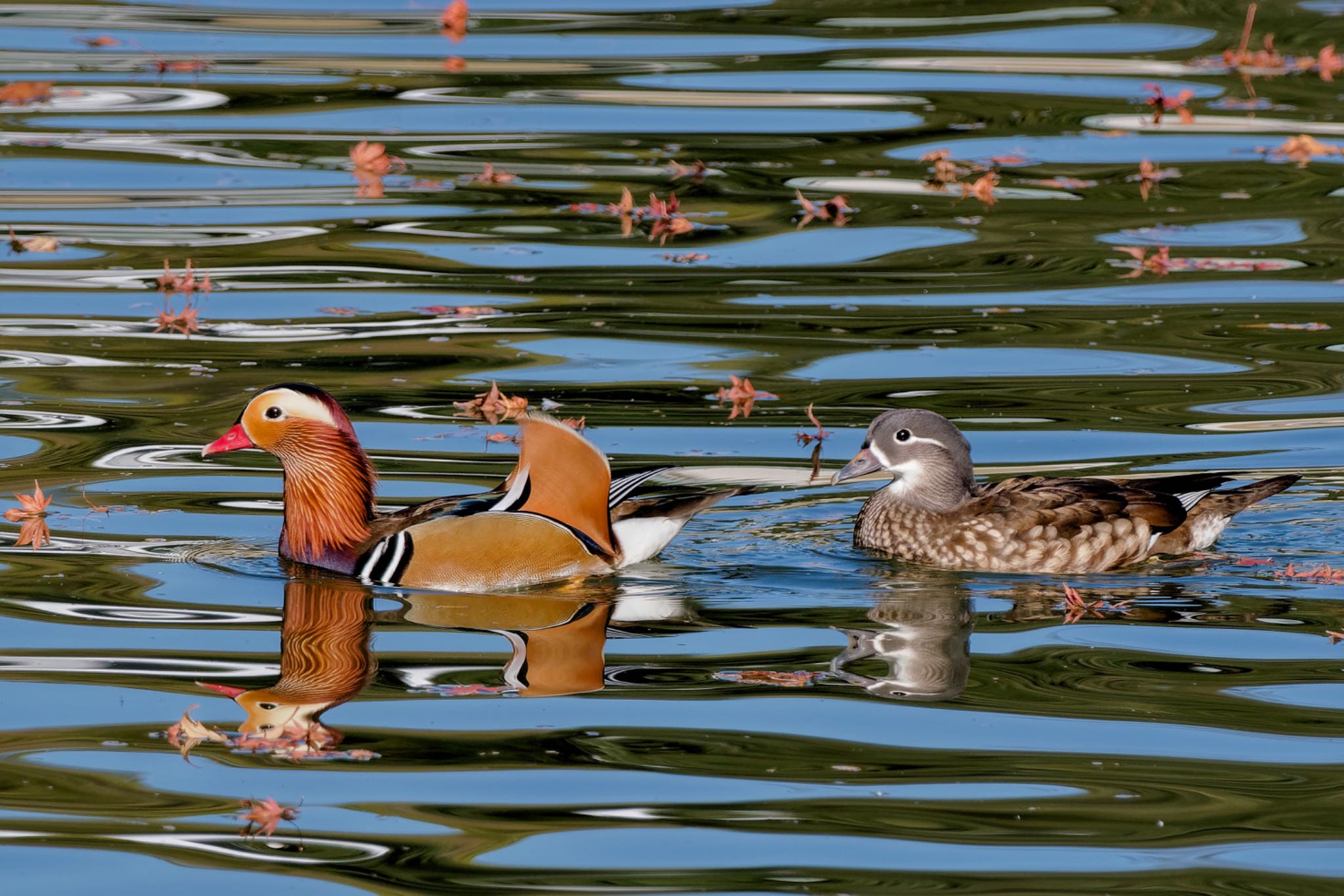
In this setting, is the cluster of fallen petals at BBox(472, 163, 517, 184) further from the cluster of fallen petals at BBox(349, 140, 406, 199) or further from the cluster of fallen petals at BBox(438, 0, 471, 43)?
the cluster of fallen petals at BBox(438, 0, 471, 43)

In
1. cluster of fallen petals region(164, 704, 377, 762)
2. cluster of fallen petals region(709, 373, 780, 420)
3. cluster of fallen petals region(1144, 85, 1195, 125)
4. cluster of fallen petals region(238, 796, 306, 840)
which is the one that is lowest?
cluster of fallen petals region(238, 796, 306, 840)

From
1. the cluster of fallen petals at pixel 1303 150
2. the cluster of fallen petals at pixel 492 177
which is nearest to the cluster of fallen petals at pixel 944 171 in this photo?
the cluster of fallen petals at pixel 1303 150

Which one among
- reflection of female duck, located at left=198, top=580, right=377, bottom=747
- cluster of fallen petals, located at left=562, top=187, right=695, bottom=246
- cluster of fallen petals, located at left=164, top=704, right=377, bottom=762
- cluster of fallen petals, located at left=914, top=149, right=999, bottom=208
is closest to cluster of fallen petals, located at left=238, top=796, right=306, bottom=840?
cluster of fallen petals, located at left=164, top=704, right=377, bottom=762

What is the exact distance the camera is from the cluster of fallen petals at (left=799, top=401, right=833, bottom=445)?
11.8 metres

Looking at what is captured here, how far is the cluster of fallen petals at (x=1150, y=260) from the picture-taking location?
1548 cm

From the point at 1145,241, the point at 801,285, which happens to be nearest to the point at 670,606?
the point at 801,285

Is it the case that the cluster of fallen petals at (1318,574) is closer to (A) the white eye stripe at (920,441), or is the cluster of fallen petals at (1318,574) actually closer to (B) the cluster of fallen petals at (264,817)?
(A) the white eye stripe at (920,441)

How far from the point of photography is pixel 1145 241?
53.1ft

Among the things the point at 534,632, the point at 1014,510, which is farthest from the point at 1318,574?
the point at 534,632

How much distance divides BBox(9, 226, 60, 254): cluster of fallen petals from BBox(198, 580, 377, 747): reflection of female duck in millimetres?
7574

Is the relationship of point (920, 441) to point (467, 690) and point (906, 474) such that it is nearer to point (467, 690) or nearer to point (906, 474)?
point (906, 474)

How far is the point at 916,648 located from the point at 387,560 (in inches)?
99.0

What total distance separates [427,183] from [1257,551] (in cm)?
951

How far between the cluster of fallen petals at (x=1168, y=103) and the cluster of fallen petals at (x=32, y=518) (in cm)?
1209
